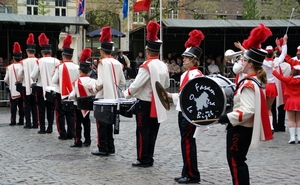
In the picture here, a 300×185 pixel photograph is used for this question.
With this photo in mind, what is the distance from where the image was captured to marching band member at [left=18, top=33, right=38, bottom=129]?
45.8ft

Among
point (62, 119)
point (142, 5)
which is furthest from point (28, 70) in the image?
point (142, 5)

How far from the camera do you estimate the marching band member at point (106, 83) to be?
387 inches

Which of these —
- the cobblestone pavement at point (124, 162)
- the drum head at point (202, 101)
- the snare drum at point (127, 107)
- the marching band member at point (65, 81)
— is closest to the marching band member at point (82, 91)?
the cobblestone pavement at point (124, 162)

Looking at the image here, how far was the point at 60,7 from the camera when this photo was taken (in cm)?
5162

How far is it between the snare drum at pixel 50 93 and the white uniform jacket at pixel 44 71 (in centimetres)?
61

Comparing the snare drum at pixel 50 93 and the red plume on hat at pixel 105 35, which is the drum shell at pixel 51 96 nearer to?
the snare drum at pixel 50 93

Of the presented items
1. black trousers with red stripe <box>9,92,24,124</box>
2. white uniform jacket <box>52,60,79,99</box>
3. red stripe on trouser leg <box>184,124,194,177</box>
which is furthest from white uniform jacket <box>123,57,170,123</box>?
black trousers with red stripe <box>9,92,24,124</box>

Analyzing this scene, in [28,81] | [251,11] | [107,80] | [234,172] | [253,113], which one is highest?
[251,11]

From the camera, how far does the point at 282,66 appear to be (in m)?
13.0

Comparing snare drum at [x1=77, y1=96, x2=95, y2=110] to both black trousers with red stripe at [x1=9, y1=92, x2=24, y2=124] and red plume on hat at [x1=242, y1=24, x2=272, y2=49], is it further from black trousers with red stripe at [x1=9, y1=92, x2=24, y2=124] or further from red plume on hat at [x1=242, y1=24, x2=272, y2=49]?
black trousers with red stripe at [x1=9, y1=92, x2=24, y2=124]

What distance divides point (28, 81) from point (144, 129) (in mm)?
6144

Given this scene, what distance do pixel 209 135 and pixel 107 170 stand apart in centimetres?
473

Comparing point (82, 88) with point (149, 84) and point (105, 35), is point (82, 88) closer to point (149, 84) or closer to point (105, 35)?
point (105, 35)

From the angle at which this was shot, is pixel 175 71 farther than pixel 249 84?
Yes
